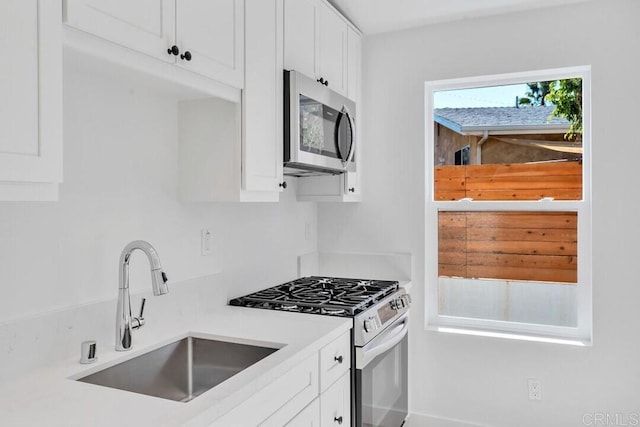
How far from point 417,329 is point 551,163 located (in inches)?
49.3

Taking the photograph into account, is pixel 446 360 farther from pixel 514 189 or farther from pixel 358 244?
pixel 514 189

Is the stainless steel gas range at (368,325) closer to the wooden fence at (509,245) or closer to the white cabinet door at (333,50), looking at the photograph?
the wooden fence at (509,245)

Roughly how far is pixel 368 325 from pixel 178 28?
4.61 feet

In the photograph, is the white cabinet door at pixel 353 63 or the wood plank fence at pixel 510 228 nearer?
the wood plank fence at pixel 510 228

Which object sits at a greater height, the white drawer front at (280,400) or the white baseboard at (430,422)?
the white drawer front at (280,400)

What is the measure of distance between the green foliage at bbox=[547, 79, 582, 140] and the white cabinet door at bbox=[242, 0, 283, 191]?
5.48 feet

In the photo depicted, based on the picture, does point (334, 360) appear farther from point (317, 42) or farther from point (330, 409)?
point (317, 42)

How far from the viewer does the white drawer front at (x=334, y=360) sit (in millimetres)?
1818

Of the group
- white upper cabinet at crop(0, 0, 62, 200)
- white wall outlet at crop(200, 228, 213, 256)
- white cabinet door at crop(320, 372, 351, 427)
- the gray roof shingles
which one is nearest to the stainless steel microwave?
white wall outlet at crop(200, 228, 213, 256)

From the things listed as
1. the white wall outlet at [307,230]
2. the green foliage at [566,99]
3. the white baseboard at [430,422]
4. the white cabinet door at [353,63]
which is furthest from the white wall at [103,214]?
the green foliage at [566,99]

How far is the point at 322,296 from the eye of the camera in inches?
Result: 95.4

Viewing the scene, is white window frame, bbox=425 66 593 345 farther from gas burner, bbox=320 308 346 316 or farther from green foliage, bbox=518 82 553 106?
gas burner, bbox=320 308 346 316

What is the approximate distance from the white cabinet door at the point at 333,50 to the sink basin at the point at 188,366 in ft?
4.76

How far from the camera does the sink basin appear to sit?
164 centimetres
